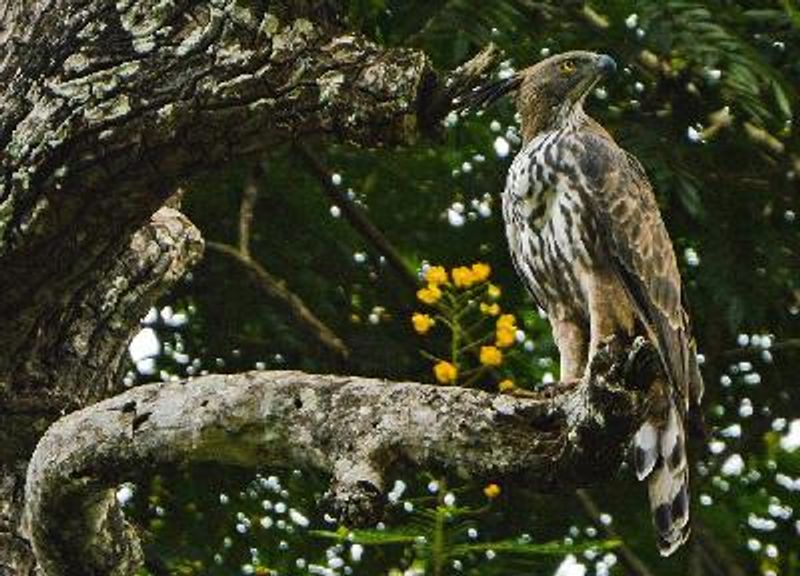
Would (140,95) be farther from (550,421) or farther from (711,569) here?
(711,569)

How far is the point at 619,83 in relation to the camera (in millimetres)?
5992

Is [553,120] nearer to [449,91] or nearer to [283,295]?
[283,295]

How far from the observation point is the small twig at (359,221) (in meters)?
5.86

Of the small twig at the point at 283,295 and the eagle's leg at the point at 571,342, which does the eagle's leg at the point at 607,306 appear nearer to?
the eagle's leg at the point at 571,342

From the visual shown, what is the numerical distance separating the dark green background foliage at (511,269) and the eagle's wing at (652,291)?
10 cm

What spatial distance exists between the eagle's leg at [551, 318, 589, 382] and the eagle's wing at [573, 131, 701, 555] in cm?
15

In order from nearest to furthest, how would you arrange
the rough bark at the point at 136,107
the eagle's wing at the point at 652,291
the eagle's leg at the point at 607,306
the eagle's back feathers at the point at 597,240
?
the rough bark at the point at 136,107, the eagle's wing at the point at 652,291, the eagle's leg at the point at 607,306, the eagle's back feathers at the point at 597,240

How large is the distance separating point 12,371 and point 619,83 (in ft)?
7.64

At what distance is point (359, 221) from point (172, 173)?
82.6 inches

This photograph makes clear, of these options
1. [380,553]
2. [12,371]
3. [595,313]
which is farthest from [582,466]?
[380,553]

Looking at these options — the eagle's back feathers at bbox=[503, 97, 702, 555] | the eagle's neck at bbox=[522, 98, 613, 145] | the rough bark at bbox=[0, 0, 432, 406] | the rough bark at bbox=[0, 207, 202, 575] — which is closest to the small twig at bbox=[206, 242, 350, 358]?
the eagle's back feathers at bbox=[503, 97, 702, 555]

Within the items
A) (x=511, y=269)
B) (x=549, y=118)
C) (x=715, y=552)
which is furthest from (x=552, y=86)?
(x=715, y=552)

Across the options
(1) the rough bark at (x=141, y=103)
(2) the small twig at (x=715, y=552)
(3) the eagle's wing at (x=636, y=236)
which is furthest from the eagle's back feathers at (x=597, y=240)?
(1) the rough bark at (x=141, y=103)

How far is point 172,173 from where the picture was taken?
12.5 feet
